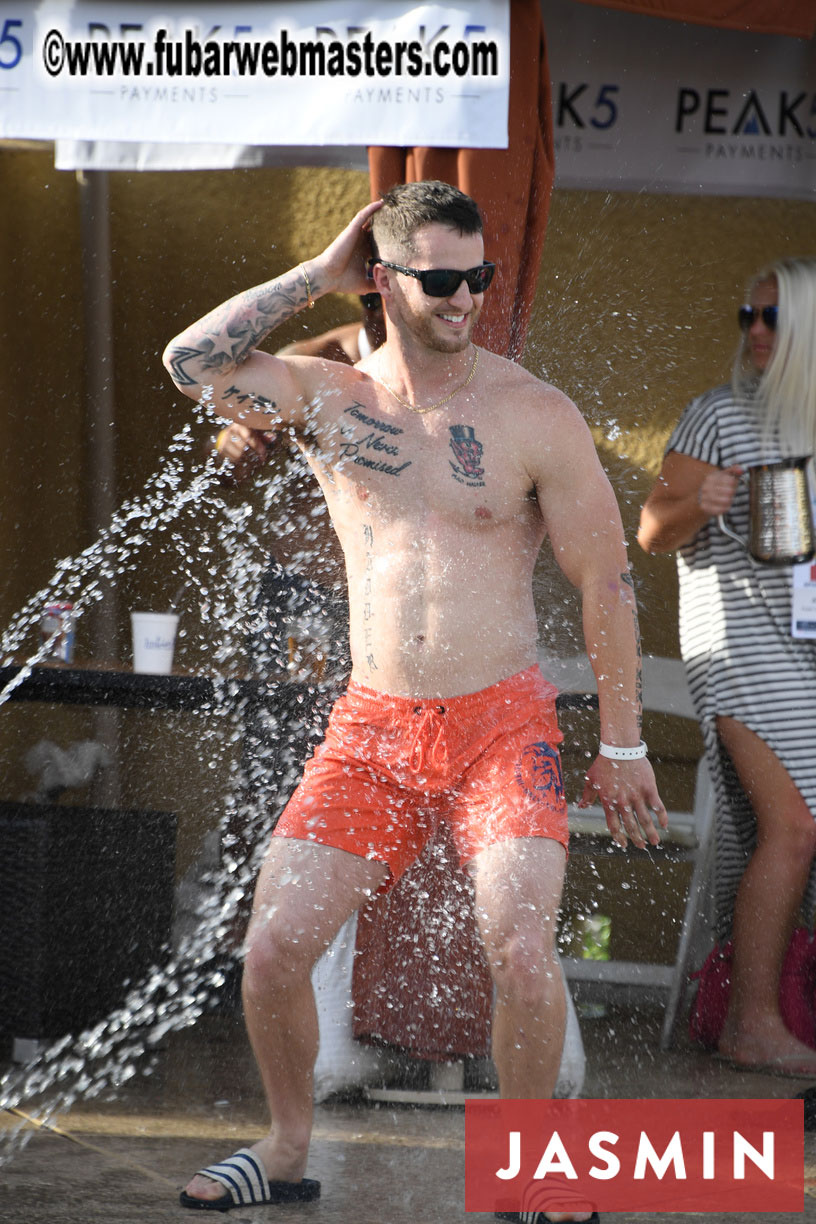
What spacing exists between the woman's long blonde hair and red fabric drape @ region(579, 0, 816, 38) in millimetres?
686

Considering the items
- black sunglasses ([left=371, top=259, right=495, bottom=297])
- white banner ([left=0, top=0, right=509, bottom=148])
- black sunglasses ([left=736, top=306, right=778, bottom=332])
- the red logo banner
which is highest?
white banner ([left=0, top=0, right=509, bottom=148])

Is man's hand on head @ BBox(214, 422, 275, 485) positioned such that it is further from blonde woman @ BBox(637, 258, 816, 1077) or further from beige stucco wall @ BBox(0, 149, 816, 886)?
blonde woman @ BBox(637, 258, 816, 1077)

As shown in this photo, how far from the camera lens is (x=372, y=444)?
3008 mm

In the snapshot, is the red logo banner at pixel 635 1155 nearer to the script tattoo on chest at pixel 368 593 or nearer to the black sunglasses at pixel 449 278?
the script tattoo on chest at pixel 368 593

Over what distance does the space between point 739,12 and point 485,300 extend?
1.05m

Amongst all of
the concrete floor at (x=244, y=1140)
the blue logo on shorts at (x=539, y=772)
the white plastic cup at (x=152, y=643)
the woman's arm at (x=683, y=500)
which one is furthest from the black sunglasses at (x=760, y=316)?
the concrete floor at (x=244, y=1140)

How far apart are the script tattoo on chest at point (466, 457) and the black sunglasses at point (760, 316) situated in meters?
1.43

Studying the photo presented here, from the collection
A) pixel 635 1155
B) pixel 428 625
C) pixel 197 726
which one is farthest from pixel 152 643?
pixel 635 1155

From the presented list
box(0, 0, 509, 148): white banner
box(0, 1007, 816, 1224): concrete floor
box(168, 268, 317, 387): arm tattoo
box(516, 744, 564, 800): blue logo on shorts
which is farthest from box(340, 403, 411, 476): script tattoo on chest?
box(0, 1007, 816, 1224): concrete floor

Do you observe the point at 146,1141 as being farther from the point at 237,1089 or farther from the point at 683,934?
the point at 683,934

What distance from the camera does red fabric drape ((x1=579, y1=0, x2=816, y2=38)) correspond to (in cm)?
374

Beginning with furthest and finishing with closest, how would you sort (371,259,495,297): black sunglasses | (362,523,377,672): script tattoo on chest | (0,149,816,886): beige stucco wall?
(0,149,816,886): beige stucco wall, (362,523,377,672): script tattoo on chest, (371,259,495,297): black sunglasses

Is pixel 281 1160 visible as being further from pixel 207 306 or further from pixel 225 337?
pixel 207 306

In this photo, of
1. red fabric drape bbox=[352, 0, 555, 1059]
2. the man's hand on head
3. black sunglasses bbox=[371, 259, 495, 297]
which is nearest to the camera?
black sunglasses bbox=[371, 259, 495, 297]
